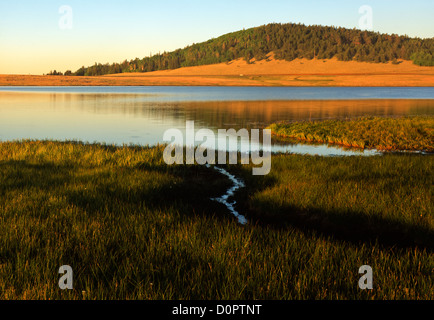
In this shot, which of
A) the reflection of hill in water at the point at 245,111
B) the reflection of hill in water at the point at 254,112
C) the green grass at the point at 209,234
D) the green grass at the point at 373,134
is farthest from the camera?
the reflection of hill in water at the point at 245,111

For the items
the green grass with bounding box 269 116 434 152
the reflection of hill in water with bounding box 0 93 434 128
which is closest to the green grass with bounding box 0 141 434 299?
the green grass with bounding box 269 116 434 152

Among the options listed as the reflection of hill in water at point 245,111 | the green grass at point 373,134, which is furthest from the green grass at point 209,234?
the reflection of hill in water at point 245,111

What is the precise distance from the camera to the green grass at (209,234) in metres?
5.66

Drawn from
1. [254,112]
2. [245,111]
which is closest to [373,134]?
[254,112]

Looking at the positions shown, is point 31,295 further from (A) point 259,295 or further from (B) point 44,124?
(B) point 44,124

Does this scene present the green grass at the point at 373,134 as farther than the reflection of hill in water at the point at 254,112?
No

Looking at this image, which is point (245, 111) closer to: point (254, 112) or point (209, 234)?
point (254, 112)

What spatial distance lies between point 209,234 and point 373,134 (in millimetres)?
26621

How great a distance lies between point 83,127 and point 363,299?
49.7 m

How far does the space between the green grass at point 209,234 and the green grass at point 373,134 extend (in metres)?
13.0

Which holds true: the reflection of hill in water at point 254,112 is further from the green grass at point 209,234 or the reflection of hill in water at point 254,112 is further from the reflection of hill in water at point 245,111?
the green grass at point 209,234

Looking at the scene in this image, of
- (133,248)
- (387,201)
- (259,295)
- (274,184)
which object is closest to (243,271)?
(259,295)

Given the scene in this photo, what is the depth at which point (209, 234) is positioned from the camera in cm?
809

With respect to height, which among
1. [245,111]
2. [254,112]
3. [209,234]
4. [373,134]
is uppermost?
[245,111]
